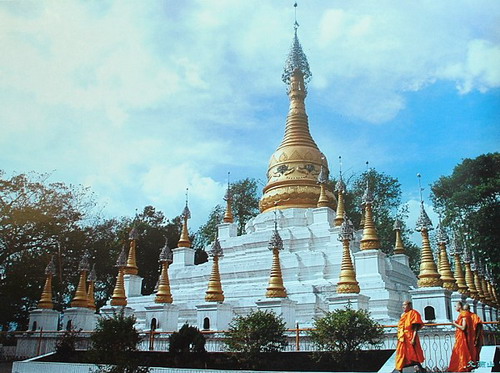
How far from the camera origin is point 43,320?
26.8 meters

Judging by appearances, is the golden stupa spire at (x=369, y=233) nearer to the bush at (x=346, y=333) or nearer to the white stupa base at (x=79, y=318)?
the bush at (x=346, y=333)

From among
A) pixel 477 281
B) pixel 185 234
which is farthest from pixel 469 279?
pixel 185 234

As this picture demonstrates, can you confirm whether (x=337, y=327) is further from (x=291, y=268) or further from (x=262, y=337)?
(x=291, y=268)

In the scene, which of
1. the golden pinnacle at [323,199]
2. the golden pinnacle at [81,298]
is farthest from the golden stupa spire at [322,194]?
the golden pinnacle at [81,298]

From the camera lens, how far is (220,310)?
2111 cm

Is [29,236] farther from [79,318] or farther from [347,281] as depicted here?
[347,281]

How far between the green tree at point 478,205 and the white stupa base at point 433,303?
633 inches

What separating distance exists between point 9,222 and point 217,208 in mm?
22507

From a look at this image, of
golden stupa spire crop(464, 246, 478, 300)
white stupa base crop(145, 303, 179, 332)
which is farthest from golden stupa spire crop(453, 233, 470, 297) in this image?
white stupa base crop(145, 303, 179, 332)

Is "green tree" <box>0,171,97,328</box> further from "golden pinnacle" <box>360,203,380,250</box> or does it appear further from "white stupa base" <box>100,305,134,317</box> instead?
"golden pinnacle" <box>360,203,380,250</box>

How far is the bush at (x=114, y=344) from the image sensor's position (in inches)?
538

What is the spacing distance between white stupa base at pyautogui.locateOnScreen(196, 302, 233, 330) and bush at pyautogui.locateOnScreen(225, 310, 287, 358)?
5.96 metres

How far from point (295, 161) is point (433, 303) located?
1735 centimetres

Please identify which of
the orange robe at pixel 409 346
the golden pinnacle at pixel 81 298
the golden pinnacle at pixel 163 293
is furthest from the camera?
the golden pinnacle at pixel 81 298
